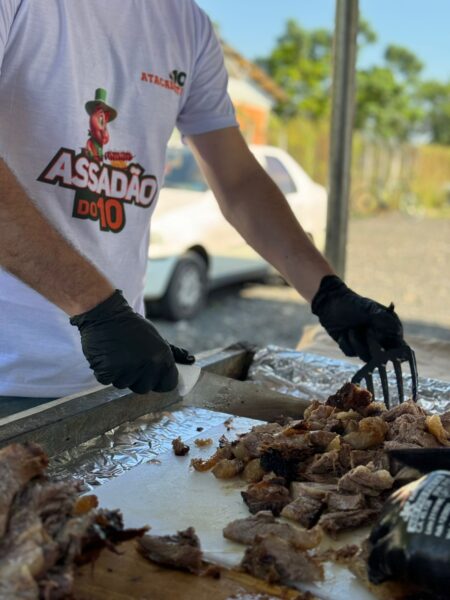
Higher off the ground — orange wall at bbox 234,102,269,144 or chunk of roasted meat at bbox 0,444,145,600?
orange wall at bbox 234,102,269,144

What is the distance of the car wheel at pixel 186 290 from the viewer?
8.11 m

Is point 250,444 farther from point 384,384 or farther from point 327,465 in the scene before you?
point 384,384

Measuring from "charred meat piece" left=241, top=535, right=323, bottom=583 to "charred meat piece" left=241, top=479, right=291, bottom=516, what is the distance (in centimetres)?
24

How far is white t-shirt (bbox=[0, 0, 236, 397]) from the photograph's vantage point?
7.01 feet

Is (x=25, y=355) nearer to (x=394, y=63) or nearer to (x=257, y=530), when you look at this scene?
(x=257, y=530)

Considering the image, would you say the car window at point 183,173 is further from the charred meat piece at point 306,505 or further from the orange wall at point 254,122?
the orange wall at point 254,122

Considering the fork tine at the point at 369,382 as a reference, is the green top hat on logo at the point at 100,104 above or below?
above

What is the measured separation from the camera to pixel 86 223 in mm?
2320

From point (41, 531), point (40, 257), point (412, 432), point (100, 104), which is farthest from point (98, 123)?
point (41, 531)

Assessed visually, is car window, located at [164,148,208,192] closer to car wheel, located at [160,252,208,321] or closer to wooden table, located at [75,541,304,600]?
car wheel, located at [160,252,208,321]

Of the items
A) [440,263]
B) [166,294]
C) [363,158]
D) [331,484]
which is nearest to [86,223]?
[331,484]

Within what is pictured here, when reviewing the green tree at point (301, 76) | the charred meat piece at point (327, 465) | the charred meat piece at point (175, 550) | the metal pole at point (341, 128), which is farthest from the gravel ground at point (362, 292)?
the green tree at point (301, 76)

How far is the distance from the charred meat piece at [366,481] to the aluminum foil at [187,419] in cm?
54

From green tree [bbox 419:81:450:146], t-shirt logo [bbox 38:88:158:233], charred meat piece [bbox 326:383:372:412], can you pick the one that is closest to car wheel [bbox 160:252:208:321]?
t-shirt logo [bbox 38:88:158:233]
